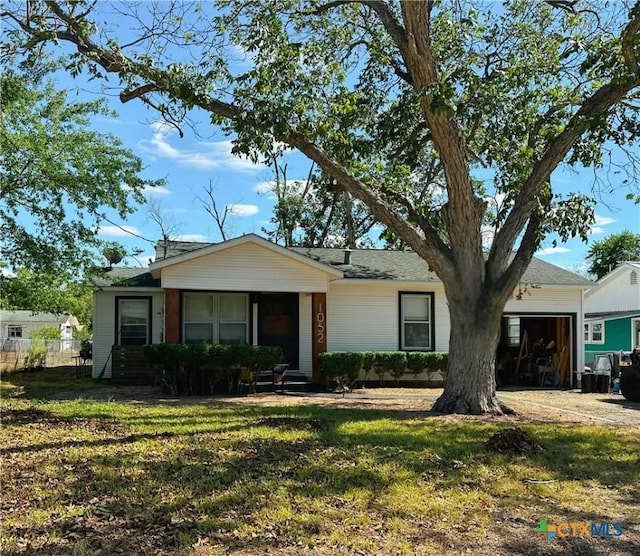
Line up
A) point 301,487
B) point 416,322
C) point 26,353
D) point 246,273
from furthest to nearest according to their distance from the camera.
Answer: point 26,353 < point 416,322 < point 246,273 < point 301,487

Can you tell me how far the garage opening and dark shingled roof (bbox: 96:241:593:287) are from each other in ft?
3.87

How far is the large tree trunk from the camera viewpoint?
35.3 ft

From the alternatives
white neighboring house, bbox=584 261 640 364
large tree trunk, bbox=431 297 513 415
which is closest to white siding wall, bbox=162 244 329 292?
large tree trunk, bbox=431 297 513 415

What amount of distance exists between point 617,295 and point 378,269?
70.6 ft

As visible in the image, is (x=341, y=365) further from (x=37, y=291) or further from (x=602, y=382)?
(x=37, y=291)

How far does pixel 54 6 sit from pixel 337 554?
29.4ft

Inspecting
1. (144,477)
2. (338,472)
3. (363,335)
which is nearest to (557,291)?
(363,335)

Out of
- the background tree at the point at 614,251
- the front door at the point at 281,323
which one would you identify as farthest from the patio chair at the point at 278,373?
the background tree at the point at 614,251

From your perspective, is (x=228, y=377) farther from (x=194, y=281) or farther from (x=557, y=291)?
(x=557, y=291)

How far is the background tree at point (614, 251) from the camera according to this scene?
48.0 metres

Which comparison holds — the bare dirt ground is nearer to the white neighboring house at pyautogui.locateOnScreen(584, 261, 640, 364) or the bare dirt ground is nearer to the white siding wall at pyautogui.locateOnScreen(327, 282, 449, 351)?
the white siding wall at pyautogui.locateOnScreen(327, 282, 449, 351)

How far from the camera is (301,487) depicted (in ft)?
18.9

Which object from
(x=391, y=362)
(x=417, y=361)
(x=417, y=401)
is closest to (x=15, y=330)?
(x=391, y=362)

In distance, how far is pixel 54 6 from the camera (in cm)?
941
